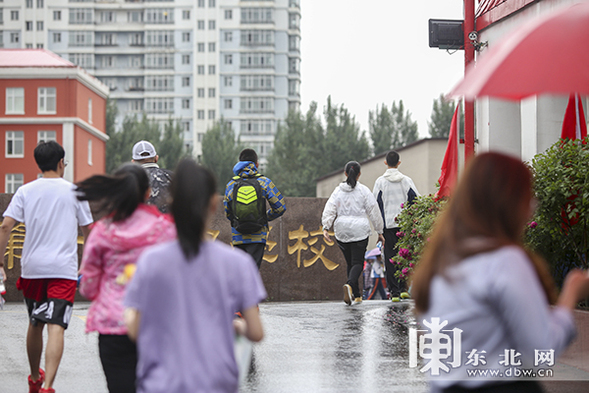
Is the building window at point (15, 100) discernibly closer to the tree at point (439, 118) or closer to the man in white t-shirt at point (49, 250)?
the tree at point (439, 118)

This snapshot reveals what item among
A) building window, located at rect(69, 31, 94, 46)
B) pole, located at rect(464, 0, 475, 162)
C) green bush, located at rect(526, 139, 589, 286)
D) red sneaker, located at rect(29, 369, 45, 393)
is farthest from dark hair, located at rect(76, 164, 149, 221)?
building window, located at rect(69, 31, 94, 46)

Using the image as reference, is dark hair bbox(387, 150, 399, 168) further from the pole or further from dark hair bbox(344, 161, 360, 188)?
the pole

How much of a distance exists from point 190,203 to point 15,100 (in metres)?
55.2

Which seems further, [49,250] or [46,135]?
[46,135]

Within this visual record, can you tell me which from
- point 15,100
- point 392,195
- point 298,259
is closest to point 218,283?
point 392,195

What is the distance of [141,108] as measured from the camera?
345ft

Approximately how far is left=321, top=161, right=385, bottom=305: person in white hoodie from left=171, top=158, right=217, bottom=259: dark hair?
748cm

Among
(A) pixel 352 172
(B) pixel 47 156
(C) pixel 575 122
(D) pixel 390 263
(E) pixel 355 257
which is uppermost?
(C) pixel 575 122

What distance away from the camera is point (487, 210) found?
2.48 meters

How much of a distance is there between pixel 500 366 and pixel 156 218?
1860mm

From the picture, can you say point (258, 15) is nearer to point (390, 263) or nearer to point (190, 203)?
point (390, 263)

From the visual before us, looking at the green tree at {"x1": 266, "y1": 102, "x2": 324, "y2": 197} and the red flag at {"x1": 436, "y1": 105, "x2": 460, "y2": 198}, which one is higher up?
the green tree at {"x1": 266, "y1": 102, "x2": 324, "y2": 197}

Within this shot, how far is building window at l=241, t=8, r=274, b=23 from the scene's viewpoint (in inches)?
4060

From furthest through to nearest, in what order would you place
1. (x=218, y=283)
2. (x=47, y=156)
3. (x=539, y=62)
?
(x=47, y=156)
(x=539, y=62)
(x=218, y=283)
